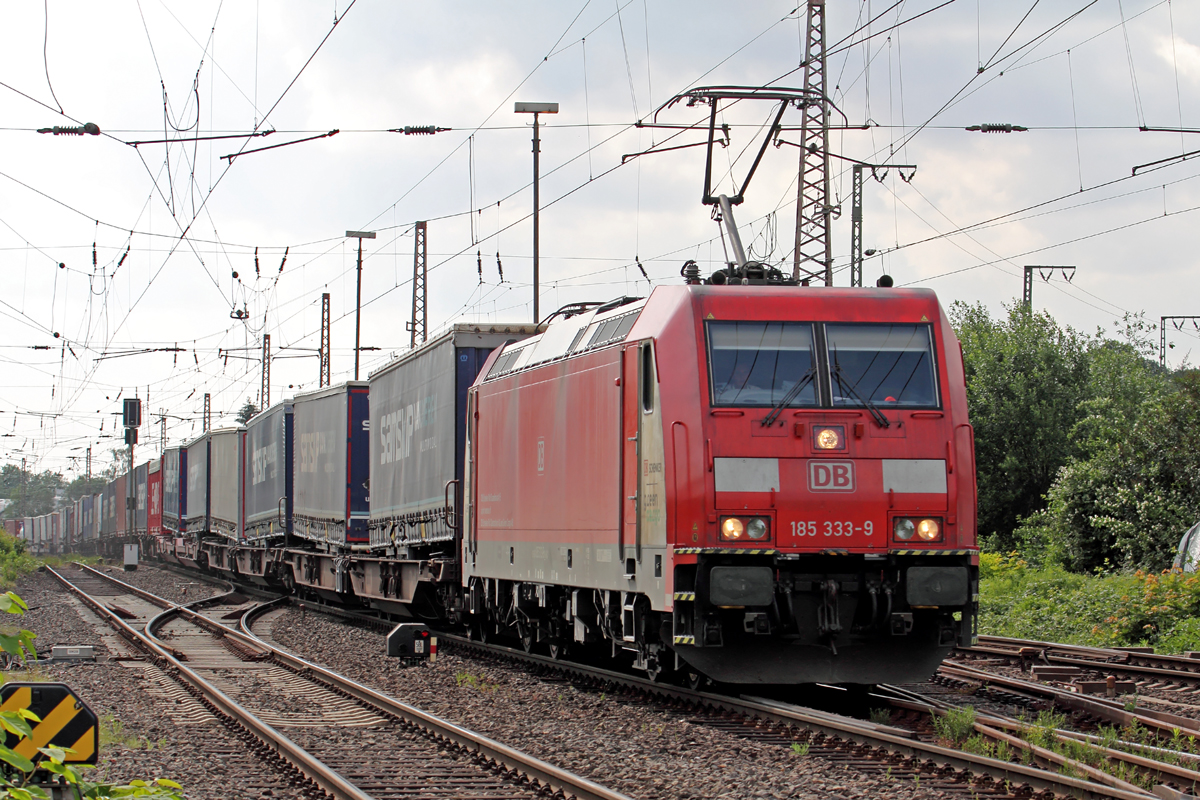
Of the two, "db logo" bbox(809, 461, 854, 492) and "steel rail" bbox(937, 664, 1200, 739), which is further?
"db logo" bbox(809, 461, 854, 492)

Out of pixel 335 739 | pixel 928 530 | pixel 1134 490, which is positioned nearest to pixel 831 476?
pixel 928 530

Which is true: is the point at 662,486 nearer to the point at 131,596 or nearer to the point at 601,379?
the point at 601,379

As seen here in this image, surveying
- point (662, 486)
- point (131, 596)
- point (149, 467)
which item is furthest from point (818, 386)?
point (149, 467)

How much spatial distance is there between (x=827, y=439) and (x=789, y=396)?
480mm

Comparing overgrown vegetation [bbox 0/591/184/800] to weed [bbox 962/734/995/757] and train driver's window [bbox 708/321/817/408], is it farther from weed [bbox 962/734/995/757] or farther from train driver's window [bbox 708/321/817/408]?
train driver's window [bbox 708/321/817/408]

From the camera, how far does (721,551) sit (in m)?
9.97

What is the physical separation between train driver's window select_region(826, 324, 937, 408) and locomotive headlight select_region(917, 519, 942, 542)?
1005 millimetres

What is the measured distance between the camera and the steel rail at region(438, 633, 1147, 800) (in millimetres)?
6754

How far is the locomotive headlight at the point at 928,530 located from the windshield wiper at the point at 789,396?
4.83ft

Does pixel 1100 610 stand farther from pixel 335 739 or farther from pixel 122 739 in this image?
pixel 122 739

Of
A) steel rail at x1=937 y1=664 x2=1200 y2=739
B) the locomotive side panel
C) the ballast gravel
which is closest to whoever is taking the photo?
the ballast gravel

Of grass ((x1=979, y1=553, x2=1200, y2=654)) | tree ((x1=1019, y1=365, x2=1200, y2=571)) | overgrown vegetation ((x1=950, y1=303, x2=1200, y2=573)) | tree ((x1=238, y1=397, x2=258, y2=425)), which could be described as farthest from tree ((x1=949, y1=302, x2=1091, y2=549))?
tree ((x1=238, y1=397, x2=258, y2=425))

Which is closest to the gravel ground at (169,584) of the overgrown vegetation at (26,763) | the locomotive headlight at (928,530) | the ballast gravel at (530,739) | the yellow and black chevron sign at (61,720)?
the ballast gravel at (530,739)

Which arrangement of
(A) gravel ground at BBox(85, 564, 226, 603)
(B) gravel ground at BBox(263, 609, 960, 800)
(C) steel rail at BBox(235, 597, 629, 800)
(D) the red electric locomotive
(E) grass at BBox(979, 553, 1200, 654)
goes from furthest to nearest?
(A) gravel ground at BBox(85, 564, 226, 603) < (E) grass at BBox(979, 553, 1200, 654) < (D) the red electric locomotive < (B) gravel ground at BBox(263, 609, 960, 800) < (C) steel rail at BBox(235, 597, 629, 800)
